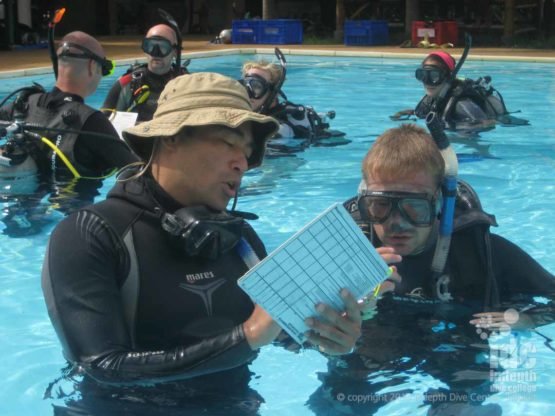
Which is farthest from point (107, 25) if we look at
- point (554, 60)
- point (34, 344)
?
point (34, 344)

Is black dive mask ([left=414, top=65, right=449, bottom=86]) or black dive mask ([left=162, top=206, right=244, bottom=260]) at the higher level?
black dive mask ([left=162, top=206, right=244, bottom=260])

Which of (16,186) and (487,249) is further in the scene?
(16,186)

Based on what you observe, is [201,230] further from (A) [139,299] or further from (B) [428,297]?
→ (B) [428,297]

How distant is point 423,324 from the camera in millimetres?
3211

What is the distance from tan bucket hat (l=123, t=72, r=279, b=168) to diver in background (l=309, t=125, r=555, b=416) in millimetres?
641

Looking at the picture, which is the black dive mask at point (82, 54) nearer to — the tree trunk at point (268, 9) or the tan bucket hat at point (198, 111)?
the tan bucket hat at point (198, 111)

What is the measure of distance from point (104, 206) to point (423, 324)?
142cm

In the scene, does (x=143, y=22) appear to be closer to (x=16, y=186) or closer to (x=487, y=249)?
(x=16, y=186)

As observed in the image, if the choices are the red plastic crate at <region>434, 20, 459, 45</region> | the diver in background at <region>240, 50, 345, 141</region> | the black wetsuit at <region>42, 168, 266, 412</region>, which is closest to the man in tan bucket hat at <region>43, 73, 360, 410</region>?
the black wetsuit at <region>42, 168, 266, 412</region>

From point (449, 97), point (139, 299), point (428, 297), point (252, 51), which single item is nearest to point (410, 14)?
point (252, 51)

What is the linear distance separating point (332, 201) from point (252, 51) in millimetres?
13339

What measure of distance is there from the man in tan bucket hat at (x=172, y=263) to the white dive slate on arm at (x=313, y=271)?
0.12ft

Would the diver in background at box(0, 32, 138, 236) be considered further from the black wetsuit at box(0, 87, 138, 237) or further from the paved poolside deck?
the paved poolside deck

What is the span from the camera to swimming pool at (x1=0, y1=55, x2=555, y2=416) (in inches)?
140
